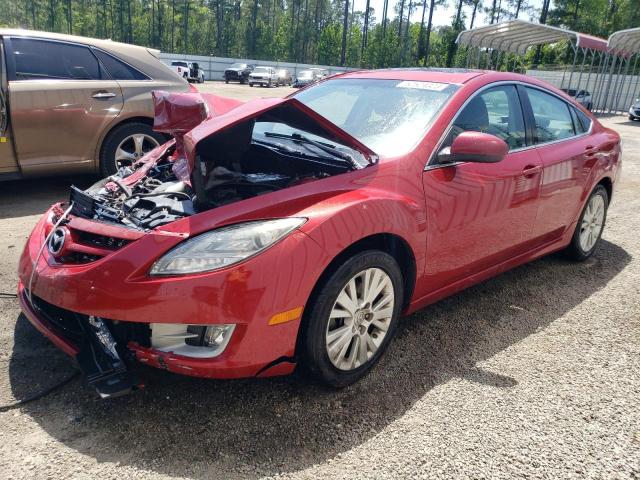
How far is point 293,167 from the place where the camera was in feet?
9.04

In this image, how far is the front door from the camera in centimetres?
278

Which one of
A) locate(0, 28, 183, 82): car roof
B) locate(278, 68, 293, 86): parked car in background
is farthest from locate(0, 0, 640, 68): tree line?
locate(0, 28, 183, 82): car roof

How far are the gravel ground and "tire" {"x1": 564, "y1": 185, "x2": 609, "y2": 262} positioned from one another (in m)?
1.13

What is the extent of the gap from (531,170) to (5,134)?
4626 millimetres

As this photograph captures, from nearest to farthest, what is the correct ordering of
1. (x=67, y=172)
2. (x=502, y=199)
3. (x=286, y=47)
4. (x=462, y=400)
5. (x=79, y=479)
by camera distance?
(x=79, y=479)
(x=462, y=400)
(x=502, y=199)
(x=67, y=172)
(x=286, y=47)

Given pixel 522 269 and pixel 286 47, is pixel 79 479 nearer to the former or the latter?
pixel 522 269

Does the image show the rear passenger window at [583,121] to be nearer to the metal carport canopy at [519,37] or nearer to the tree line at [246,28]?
the metal carport canopy at [519,37]

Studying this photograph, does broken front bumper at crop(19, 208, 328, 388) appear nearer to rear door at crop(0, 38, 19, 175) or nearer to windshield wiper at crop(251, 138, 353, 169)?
windshield wiper at crop(251, 138, 353, 169)

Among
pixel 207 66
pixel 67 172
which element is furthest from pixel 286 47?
pixel 67 172

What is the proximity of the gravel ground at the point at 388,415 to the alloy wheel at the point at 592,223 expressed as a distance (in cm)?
121

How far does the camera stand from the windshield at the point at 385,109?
2844mm

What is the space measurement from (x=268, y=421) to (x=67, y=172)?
163 inches

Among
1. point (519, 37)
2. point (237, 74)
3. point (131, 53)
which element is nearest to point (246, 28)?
point (237, 74)

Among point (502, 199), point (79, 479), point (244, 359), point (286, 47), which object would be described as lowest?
point (79, 479)
